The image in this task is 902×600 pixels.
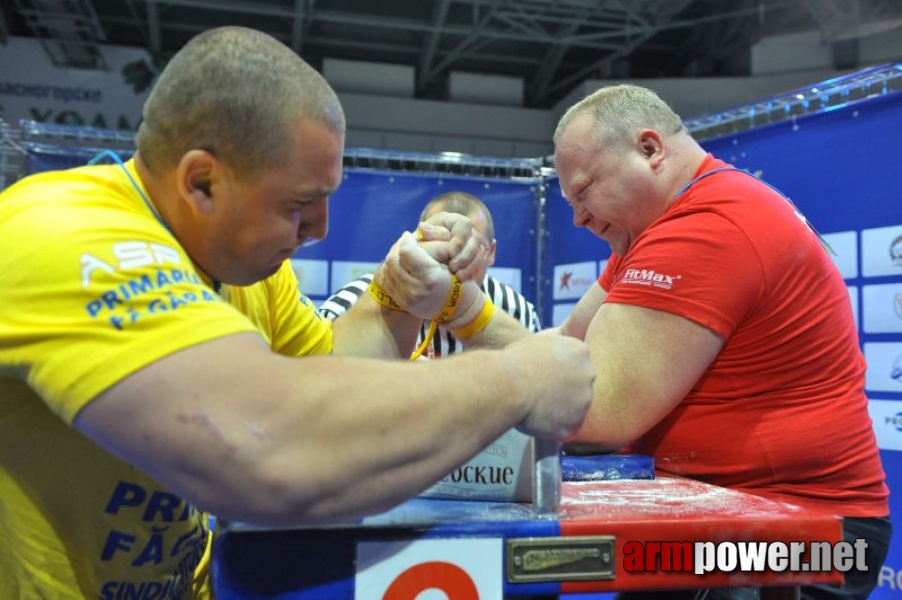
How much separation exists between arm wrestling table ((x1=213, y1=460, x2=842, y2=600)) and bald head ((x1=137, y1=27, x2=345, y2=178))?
0.43m

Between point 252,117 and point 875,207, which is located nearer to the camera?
point 252,117

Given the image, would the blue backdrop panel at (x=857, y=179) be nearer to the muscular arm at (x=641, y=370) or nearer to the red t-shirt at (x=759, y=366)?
the red t-shirt at (x=759, y=366)

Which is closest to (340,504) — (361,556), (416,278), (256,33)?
(361,556)

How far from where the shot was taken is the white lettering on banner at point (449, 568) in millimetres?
762

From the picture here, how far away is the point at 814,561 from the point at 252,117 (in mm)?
837

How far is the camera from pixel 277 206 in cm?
88

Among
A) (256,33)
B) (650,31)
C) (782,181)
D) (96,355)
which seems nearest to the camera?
(96,355)

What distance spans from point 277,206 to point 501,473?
44 cm

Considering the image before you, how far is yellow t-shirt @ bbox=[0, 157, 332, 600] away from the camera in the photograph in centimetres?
69

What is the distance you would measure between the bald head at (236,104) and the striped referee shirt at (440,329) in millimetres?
1950

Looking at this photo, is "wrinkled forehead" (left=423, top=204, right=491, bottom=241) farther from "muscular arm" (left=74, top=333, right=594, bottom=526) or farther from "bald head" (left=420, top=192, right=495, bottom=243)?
"muscular arm" (left=74, top=333, right=594, bottom=526)

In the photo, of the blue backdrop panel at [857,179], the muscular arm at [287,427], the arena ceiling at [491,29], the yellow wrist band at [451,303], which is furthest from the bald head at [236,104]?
the arena ceiling at [491,29]

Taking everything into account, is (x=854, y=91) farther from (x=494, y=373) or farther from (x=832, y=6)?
(x=832, y=6)

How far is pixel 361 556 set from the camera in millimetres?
750
